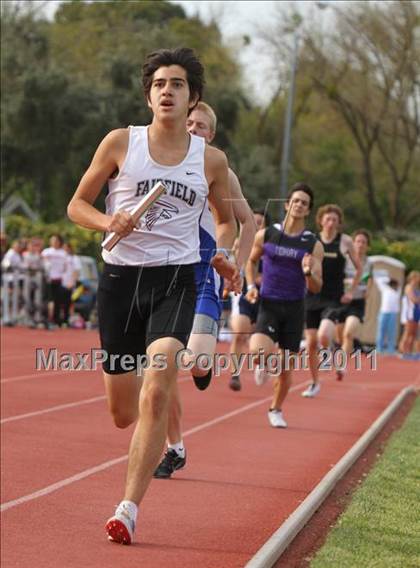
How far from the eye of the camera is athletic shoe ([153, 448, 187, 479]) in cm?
888

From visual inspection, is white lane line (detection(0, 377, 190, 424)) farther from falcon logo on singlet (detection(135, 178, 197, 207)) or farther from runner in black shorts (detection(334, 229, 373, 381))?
falcon logo on singlet (detection(135, 178, 197, 207))

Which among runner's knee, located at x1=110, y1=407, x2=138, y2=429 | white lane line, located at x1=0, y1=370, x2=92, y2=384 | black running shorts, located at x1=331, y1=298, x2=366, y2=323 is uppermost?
black running shorts, located at x1=331, y1=298, x2=366, y2=323

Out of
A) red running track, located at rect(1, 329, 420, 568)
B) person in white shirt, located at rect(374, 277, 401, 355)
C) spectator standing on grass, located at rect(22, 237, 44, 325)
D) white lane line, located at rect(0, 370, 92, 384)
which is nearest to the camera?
red running track, located at rect(1, 329, 420, 568)

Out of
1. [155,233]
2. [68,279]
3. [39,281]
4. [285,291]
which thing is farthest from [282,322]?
[39,281]

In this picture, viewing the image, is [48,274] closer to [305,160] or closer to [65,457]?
[65,457]

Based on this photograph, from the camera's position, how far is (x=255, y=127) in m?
59.3

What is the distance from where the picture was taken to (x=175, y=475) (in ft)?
30.3

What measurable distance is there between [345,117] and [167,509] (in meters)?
43.0

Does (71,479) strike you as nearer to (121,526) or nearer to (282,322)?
(121,526)

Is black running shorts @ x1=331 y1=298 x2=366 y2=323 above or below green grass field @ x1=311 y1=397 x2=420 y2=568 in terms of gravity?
above

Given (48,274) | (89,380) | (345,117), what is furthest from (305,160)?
(89,380)

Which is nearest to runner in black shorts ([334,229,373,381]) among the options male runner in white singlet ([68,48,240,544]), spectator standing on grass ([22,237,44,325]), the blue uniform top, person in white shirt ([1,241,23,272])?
the blue uniform top

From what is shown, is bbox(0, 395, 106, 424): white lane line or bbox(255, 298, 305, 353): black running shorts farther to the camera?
bbox(0, 395, 106, 424): white lane line

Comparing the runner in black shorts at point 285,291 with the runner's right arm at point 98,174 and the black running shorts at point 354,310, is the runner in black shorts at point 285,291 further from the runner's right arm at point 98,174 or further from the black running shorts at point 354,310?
the runner's right arm at point 98,174
